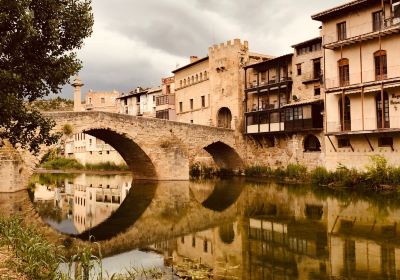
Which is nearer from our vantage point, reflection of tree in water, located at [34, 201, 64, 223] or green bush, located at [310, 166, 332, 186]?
reflection of tree in water, located at [34, 201, 64, 223]

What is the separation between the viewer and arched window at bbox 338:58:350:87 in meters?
30.7

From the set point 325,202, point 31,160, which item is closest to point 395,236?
point 325,202

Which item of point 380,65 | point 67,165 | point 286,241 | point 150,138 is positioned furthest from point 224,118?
point 286,241

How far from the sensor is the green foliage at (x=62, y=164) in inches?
2371

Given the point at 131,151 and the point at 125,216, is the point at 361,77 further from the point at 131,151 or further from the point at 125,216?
the point at 131,151

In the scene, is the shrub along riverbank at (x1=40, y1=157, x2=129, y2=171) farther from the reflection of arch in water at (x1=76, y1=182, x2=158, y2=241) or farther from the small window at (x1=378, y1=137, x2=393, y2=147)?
the small window at (x1=378, y1=137, x2=393, y2=147)

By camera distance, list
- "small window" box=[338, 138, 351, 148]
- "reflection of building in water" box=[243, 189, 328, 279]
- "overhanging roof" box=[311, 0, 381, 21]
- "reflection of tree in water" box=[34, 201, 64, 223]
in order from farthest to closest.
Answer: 1. "small window" box=[338, 138, 351, 148]
2. "overhanging roof" box=[311, 0, 381, 21]
3. "reflection of tree in water" box=[34, 201, 64, 223]
4. "reflection of building in water" box=[243, 189, 328, 279]

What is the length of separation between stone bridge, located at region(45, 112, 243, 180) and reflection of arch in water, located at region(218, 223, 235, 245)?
55.8 ft

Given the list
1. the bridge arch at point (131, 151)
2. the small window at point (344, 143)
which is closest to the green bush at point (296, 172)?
the small window at point (344, 143)

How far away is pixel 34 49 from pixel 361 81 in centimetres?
2324

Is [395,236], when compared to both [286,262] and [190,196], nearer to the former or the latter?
[286,262]

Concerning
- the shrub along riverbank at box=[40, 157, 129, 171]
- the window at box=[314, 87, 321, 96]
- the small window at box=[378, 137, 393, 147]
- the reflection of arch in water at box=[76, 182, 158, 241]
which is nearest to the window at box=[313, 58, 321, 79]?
the window at box=[314, 87, 321, 96]

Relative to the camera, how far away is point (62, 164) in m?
61.2

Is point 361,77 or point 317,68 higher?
point 317,68
